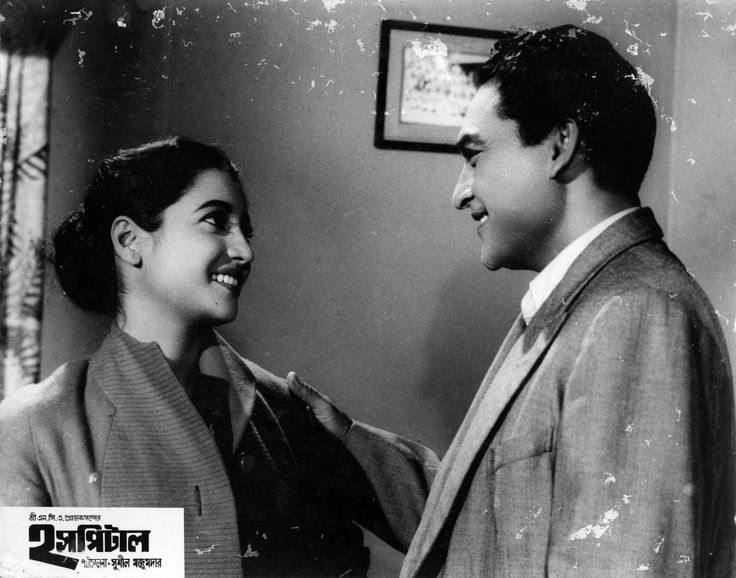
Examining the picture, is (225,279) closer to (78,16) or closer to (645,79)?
(78,16)

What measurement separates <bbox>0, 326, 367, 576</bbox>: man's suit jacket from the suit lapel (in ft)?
0.77

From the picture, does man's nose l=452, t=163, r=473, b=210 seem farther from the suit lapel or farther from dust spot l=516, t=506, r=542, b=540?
dust spot l=516, t=506, r=542, b=540

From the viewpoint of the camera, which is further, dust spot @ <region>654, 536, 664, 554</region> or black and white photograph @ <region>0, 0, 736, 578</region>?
black and white photograph @ <region>0, 0, 736, 578</region>

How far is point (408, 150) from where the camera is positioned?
131 centimetres

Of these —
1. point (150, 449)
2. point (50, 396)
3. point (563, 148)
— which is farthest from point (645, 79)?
point (50, 396)

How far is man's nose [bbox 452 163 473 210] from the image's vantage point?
124 cm

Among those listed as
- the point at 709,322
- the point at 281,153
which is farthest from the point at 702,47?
the point at 281,153

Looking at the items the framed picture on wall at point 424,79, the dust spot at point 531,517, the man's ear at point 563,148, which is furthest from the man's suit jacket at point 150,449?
the man's ear at point 563,148

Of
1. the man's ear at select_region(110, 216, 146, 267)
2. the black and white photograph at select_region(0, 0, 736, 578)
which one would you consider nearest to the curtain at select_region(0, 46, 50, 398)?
the black and white photograph at select_region(0, 0, 736, 578)

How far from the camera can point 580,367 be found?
1046 millimetres

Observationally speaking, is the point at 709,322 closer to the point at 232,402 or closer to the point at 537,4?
the point at 537,4

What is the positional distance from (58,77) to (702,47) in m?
1.17

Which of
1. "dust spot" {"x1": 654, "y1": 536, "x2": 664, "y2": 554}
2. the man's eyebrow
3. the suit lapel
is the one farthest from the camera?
the man's eyebrow

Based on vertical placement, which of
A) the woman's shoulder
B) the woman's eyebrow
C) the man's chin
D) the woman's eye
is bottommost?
the woman's shoulder
